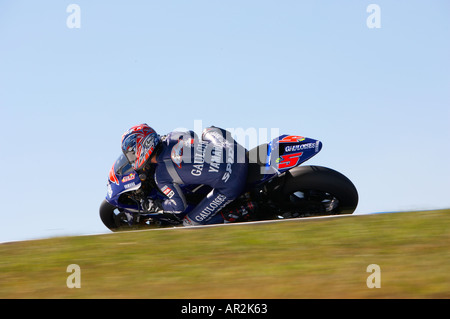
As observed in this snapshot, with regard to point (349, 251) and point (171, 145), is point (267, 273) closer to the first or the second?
point (349, 251)

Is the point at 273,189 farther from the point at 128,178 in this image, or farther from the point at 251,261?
the point at 251,261

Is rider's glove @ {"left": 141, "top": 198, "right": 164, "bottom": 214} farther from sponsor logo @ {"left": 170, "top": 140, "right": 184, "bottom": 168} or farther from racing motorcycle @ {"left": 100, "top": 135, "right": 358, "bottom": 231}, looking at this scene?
sponsor logo @ {"left": 170, "top": 140, "right": 184, "bottom": 168}

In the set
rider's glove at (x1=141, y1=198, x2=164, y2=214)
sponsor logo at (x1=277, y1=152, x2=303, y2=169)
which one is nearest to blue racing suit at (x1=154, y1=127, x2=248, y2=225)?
rider's glove at (x1=141, y1=198, x2=164, y2=214)

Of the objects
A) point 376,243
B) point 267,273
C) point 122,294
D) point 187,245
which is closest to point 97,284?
point 122,294

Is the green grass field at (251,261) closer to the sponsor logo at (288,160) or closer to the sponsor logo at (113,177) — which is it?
the sponsor logo at (288,160)

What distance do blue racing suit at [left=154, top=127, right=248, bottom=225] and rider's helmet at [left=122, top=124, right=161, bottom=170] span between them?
176 mm

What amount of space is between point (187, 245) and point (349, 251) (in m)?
1.65

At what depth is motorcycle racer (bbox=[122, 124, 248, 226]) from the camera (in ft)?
23.7

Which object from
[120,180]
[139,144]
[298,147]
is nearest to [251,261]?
[298,147]

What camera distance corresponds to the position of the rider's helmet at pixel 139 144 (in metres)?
7.29

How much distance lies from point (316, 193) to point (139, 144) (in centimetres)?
236

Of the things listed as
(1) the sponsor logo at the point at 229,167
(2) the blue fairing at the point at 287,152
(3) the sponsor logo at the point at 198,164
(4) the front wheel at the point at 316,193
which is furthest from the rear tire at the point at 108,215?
(4) the front wheel at the point at 316,193
